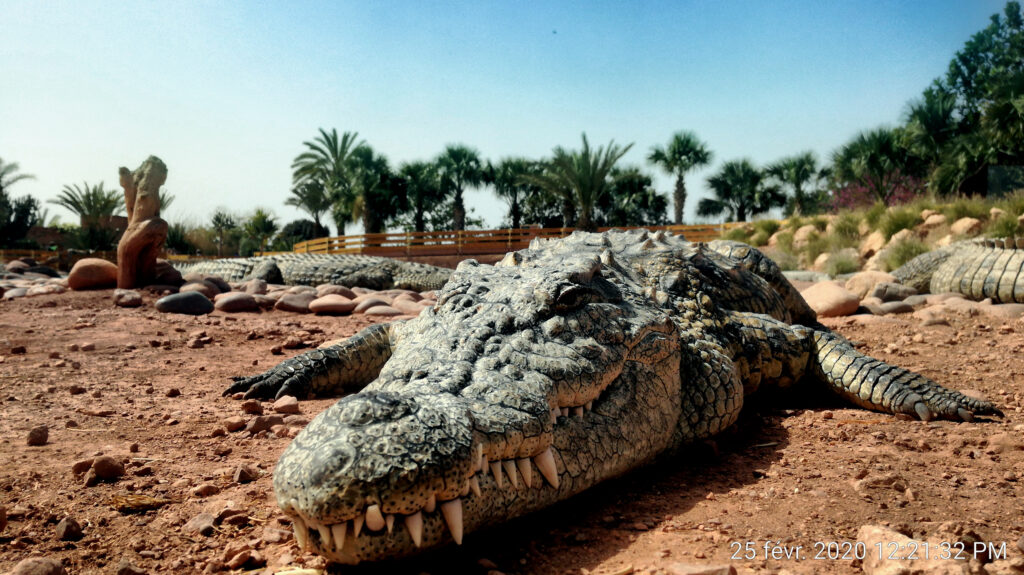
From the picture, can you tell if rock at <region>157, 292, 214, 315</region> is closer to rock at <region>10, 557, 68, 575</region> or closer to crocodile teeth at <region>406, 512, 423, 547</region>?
rock at <region>10, 557, 68, 575</region>

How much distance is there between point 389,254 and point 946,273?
64.5 feet

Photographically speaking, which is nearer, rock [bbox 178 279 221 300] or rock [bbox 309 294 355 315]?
rock [bbox 309 294 355 315]

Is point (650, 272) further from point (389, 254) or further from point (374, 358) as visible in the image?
point (389, 254)

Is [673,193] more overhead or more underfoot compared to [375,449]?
more overhead

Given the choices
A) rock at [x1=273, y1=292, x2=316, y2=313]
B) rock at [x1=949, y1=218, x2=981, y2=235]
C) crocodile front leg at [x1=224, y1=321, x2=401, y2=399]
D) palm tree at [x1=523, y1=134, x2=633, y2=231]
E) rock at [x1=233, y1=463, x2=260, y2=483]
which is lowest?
rock at [x1=233, y1=463, x2=260, y2=483]

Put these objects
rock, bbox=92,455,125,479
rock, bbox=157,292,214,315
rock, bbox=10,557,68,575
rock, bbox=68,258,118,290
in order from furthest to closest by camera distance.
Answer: rock, bbox=68,258,118,290
rock, bbox=157,292,214,315
rock, bbox=92,455,125,479
rock, bbox=10,557,68,575

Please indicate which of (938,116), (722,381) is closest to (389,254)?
(722,381)

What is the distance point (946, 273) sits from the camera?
9.53 metres

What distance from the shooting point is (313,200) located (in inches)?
1673

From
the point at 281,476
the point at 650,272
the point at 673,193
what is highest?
the point at 673,193

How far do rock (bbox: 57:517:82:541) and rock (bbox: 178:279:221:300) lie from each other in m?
6.77

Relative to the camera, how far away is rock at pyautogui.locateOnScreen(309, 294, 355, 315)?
782 cm

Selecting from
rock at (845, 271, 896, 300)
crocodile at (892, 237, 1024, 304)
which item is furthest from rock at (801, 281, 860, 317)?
crocodile at (892, 237, 1024, 304)

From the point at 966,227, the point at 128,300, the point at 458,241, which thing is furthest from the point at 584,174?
the point at 128,300
